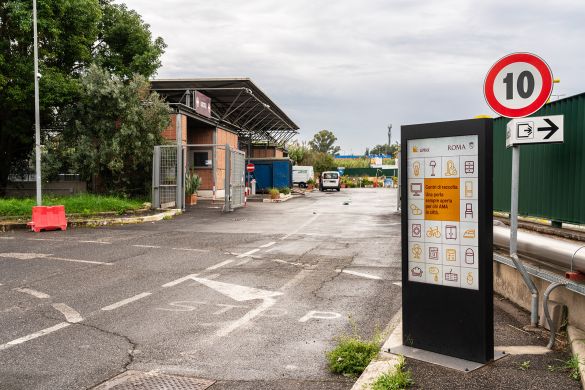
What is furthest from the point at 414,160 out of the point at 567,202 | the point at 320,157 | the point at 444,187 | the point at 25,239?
the point at 320,157

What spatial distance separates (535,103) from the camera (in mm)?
5473

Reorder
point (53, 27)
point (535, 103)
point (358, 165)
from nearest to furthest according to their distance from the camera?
1. point (535, 103)
2. point (53, 27)
3. point (358, 165)

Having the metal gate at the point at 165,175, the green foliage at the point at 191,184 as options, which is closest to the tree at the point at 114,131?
the metal gate at the point at 165,175

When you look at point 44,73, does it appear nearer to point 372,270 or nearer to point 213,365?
point 372,270

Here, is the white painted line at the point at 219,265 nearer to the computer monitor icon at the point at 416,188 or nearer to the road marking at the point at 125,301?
the road marking at the point at 125,301

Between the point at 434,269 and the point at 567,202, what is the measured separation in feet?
9.64

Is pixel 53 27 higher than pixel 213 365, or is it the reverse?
pixel 53 27

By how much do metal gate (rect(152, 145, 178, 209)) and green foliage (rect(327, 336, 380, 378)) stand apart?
18038 millimetres

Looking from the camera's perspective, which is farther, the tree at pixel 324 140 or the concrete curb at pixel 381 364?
the tree at pixel 324 140

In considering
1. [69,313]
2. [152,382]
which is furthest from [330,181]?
[152,382]

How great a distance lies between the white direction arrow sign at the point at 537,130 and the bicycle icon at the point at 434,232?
1746 millimetres

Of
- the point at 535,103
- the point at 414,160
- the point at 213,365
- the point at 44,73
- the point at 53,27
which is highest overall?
the point at 53,27

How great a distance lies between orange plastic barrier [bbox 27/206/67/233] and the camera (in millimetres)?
15367

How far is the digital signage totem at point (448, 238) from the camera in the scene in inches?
167
